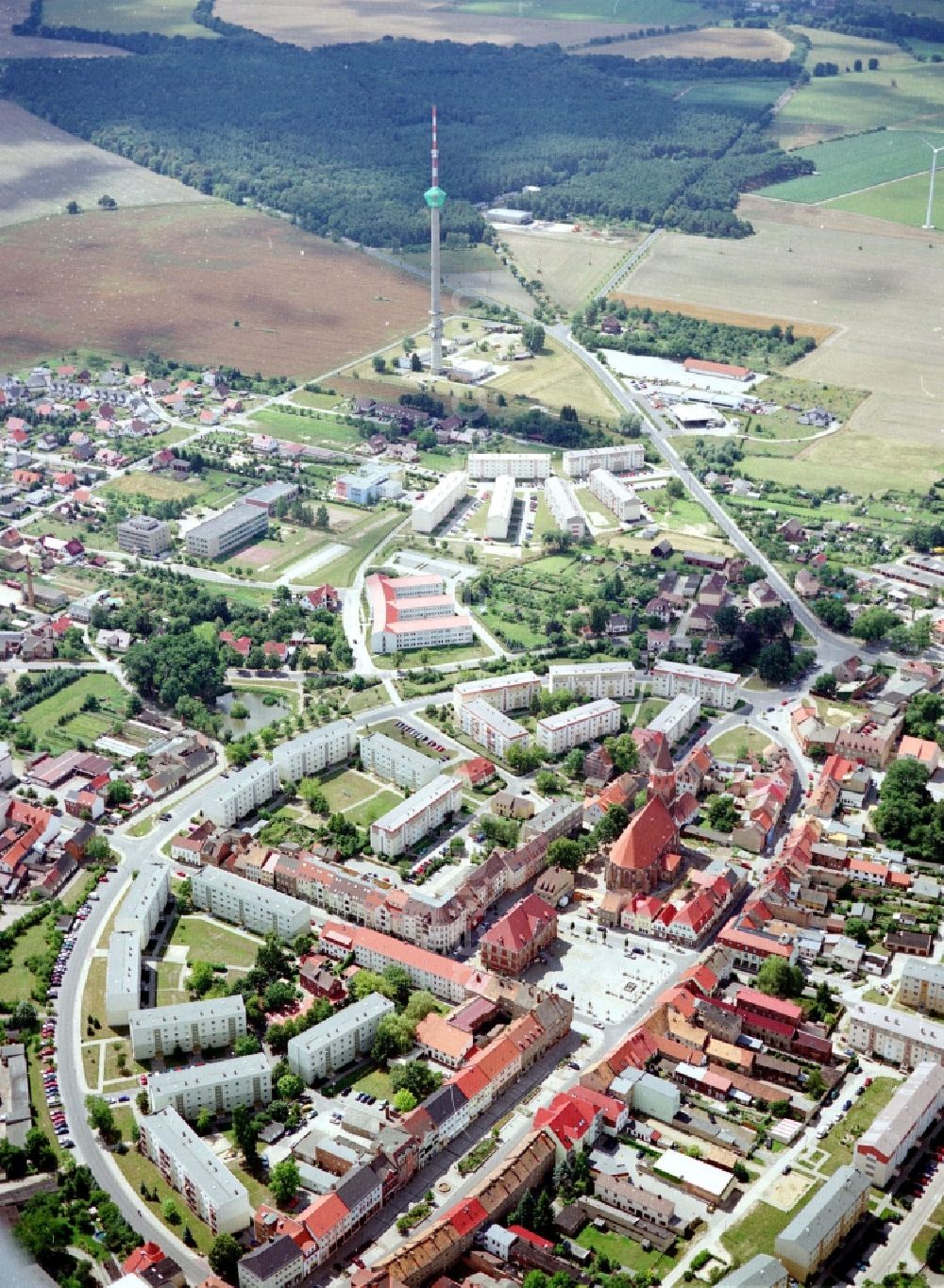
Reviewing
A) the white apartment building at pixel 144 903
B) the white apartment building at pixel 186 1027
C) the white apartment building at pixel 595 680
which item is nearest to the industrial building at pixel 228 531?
the white apartment building at pixel 595 680

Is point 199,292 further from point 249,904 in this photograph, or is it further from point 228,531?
point 249,904

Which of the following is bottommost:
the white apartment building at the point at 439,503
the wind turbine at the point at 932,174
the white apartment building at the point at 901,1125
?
the white apartment building at the point at 901,1125

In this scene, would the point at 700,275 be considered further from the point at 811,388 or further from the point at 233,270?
the point at 233,270

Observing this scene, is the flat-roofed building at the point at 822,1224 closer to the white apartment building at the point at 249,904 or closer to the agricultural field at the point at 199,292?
the white apartment building at the point at 249,904

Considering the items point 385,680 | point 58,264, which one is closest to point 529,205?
point 58,264

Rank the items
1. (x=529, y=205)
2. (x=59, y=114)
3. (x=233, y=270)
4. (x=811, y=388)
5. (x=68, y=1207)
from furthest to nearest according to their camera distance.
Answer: (x=59, y=114)
(x=529, y=205)
(x=233, y=270)
(x=811, y=388)
(x=68, y=1207)

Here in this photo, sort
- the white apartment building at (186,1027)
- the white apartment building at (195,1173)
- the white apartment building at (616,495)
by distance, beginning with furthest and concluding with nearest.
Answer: the white apartment building at (616,495), the white apartment building at (186,1027), the white apartment building at (195,1173)

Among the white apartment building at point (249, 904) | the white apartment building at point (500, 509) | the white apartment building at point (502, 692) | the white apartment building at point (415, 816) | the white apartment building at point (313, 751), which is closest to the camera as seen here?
the white apartment building at point (249, 904)
